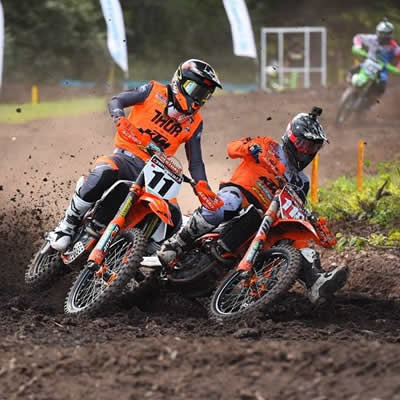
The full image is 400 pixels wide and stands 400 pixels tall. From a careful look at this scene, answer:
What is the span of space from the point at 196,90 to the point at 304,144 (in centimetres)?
→ 111

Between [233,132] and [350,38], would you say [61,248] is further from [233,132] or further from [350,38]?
[350,38]

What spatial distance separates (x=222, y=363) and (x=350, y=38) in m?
41.8

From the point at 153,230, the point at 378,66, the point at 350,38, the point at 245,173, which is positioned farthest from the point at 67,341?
the point at 350,38

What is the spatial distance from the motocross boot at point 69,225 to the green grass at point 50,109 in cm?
1527

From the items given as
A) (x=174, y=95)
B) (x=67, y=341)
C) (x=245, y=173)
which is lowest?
(x=67, y=341)

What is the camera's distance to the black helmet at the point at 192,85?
→ 896cm

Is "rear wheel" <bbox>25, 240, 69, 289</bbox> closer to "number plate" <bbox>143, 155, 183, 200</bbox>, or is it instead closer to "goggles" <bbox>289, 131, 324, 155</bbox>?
"number plate" <bbox>143, 155, 183, 200</bbox>

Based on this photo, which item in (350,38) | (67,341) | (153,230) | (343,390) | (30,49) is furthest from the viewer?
(350,38)

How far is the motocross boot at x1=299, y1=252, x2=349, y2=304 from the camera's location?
8.07m

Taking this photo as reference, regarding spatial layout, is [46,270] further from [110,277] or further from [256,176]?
[256,176]

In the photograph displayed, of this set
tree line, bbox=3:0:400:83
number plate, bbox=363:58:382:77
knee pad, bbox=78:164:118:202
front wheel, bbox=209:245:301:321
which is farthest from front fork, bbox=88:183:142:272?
tree line, bbox=3:0:400:83

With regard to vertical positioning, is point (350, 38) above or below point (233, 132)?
above

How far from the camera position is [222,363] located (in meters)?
5.81

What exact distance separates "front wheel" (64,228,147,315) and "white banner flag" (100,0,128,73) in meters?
12.3
